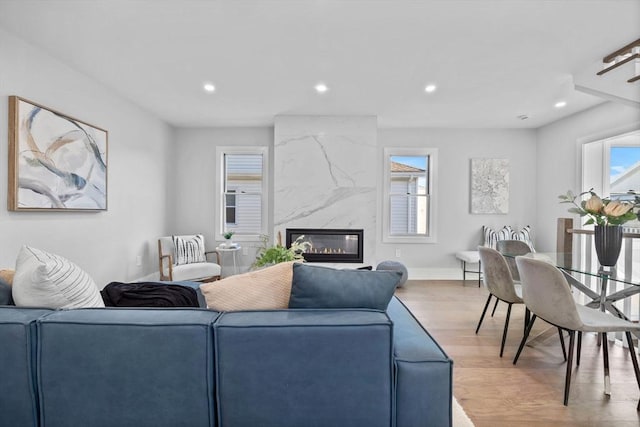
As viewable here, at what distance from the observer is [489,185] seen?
554cm

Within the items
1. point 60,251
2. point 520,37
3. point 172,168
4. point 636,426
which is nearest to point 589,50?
point 520,37

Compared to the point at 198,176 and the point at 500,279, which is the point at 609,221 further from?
the point at 198,176

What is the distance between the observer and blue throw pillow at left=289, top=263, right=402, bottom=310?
1393 millimetres

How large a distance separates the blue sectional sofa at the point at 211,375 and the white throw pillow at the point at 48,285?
19 centimetres

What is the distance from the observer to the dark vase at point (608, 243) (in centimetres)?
224

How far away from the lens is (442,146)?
560 centimetres

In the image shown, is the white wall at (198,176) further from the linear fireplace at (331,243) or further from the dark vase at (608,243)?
the dark vase at (608,243)

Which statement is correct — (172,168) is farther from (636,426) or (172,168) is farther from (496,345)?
(636,426)

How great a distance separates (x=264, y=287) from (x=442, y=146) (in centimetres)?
495

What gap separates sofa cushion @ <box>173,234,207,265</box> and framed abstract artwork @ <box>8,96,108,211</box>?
3.84 feet

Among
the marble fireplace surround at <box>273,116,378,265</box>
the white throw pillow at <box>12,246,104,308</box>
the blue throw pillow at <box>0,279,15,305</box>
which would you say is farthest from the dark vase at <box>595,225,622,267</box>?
the blue throw pillow at <box>0,279,15,305</box>

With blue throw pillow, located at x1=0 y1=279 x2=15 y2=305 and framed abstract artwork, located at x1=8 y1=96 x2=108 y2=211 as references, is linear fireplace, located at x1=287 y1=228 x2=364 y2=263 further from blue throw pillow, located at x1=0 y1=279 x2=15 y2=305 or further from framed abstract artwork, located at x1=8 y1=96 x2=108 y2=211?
blue throw pillow, located at x1=0 y1=279 x2=15 y2=305

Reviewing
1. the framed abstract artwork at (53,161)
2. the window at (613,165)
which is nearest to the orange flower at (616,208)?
the window at (613,165)

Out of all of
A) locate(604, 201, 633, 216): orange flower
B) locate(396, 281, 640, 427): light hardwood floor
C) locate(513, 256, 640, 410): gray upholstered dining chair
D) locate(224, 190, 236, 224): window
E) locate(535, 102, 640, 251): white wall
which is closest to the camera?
locate(396, 281, 640, 427): light hardwood floor
